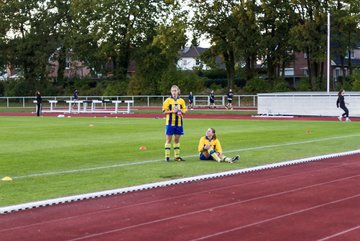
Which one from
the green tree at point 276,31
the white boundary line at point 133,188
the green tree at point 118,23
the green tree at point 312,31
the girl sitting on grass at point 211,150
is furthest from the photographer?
the green tree at point 118,23

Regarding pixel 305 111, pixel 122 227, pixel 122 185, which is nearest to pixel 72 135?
pixel 122 185

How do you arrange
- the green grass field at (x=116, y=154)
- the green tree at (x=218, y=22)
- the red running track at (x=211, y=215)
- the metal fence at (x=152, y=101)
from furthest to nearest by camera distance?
the green tree at (x=218, y=22) < the metal fence at (x=152, y=101) < the green grass field at (x=116, y=154) < the red running track at (x=211, y=215)

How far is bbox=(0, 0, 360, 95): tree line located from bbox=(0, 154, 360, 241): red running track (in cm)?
4769

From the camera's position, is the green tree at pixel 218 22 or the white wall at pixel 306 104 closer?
the white wall at pixel 306 104

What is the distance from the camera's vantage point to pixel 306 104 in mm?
39656

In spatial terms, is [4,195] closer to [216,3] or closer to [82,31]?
[216,3]

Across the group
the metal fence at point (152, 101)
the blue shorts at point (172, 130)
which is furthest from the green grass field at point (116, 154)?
the metal fence at point (152, 101)

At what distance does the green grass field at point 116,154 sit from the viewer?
1207 centimetres

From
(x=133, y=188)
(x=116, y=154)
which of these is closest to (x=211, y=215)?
(x=133, y=188)

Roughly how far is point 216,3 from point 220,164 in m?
49.6

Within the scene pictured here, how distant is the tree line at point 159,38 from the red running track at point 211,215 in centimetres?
4769

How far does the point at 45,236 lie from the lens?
787 cm

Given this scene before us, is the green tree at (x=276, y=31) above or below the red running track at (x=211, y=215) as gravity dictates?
above

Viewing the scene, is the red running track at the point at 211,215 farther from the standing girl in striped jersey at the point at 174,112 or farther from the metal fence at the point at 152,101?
the metal fence at the point at 152,101
